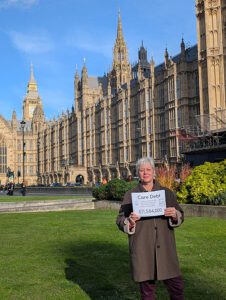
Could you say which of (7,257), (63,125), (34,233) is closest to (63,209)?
(34,233)

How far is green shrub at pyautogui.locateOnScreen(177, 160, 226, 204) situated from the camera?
16.0 m

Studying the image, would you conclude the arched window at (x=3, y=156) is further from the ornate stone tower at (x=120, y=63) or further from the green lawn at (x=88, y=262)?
the green lawn at (x=88, y=262)

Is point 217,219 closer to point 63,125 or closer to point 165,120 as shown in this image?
point 165,120

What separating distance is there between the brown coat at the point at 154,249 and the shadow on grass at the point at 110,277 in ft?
4.60

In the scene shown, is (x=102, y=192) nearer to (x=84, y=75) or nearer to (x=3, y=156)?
(x=84, y=75)

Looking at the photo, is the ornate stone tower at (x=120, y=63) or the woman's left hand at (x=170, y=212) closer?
the woman's left hand at (x=170, y=212)

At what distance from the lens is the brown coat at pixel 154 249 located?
16.0 ft

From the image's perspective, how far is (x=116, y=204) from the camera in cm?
2039

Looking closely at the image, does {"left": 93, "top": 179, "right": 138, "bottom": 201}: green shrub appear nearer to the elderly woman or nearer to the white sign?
the elderly woman

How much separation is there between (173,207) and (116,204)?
15554 millimetres

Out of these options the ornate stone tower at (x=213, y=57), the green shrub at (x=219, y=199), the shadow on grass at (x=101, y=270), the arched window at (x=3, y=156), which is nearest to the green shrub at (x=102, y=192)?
the green shrub at (x=219, y=199)

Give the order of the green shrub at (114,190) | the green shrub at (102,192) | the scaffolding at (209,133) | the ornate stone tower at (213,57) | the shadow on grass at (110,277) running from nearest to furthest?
the shadow on grass at (110,277)
the green shrub at (114,190)
the green shrub at (102,192)
the scaffolding at (209,133)
the ornate stone tower at (213,57)

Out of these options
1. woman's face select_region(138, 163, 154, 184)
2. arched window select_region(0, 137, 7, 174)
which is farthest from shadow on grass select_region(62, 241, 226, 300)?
arched window select_region(0, 137, 7, 174)

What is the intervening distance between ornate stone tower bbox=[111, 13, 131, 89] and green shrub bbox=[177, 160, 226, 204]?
246ft
